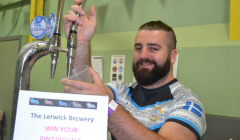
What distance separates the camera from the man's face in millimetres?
1075

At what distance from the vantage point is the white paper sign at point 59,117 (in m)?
0.39

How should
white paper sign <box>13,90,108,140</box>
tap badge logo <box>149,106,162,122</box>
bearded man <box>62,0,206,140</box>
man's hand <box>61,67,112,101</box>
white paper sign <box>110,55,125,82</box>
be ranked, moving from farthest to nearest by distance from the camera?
white paper sign <box>110,55,125,82</box> < tap badge logo <box>149,106,162,122</box> < bearded man <box>62,0,206,140</box> < man's hand <box>61,67,112,101</box> < white paper sign <box>13,90,108,140</box>

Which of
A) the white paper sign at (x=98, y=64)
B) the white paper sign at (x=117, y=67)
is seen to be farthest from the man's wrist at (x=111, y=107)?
the white paper sign at (x=98, y=64)

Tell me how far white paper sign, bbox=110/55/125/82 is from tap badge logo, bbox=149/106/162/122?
2.01ft

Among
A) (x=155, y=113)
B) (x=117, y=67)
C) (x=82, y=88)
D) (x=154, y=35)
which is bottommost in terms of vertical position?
(x=155, y=113)

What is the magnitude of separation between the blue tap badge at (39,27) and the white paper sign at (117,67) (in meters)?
0.94

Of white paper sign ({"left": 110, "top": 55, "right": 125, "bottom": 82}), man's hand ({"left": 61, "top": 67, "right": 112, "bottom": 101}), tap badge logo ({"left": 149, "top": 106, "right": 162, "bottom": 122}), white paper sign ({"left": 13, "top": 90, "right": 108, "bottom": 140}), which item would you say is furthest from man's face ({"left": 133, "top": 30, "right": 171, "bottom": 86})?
white paper sign ({"left": 13, "top": 90, "right": 108, "bottom": 140})

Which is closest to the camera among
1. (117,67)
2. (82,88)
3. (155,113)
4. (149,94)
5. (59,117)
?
(59,117)

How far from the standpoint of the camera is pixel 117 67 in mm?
1541

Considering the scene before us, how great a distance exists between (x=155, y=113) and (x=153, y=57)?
0.34 meters

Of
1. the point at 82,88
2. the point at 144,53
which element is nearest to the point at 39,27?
the point at 82,88

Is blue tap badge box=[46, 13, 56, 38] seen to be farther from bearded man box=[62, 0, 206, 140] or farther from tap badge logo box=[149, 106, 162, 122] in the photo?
tap badge logo box=[149, 106, 162, 122]

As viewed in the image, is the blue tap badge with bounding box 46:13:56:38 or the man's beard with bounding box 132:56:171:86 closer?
the blue tap badge with bounding box 46:13:56:38

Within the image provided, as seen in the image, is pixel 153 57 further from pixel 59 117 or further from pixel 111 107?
pixel 59 117
